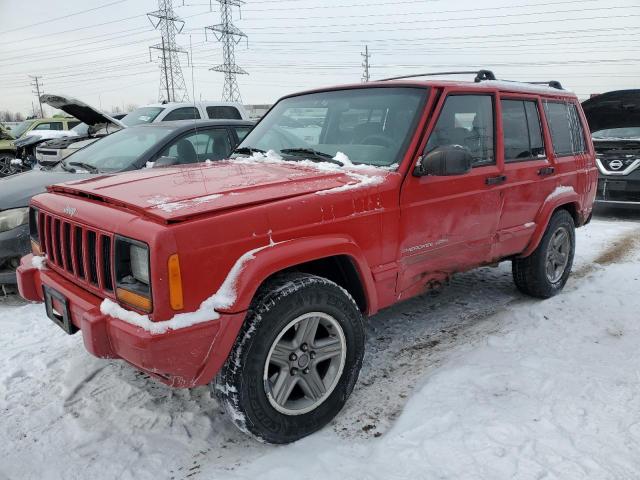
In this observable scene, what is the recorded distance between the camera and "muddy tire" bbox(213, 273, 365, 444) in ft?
8.15

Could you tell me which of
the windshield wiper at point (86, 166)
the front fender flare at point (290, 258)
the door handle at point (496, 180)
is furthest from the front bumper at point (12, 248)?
the door handle at point (496, 180)

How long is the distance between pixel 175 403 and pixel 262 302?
3.43 feet

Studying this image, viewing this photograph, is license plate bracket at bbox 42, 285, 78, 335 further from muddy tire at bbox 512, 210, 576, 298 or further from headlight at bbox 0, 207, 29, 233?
muddy tire at bbox 512, 210, 576, 298

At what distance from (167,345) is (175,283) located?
27 cm

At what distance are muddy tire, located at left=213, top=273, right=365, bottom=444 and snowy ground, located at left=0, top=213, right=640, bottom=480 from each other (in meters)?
0.15

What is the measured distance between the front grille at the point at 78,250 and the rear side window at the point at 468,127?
6.61 feet

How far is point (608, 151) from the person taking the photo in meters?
8.72

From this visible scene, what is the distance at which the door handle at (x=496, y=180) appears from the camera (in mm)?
3723

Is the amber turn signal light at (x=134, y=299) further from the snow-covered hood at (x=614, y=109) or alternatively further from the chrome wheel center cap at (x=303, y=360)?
the snow-covered hood at (x=614, y=109)

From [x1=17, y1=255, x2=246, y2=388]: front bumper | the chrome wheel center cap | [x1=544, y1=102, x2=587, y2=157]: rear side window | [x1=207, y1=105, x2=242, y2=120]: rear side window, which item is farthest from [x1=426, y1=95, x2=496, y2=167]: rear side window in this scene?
[x1=207, y1=105, x2=242, y2=120]: rear side window

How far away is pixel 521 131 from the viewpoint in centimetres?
415

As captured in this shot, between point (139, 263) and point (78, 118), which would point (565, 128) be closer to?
point (139, 263)

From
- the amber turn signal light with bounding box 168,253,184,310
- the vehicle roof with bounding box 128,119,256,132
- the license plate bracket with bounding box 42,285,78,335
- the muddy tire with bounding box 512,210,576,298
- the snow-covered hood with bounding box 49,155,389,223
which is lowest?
the muddy tire with bounding box 512,210,576,298

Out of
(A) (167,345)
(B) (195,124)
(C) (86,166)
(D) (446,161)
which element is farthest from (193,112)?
(A) (167,345)
